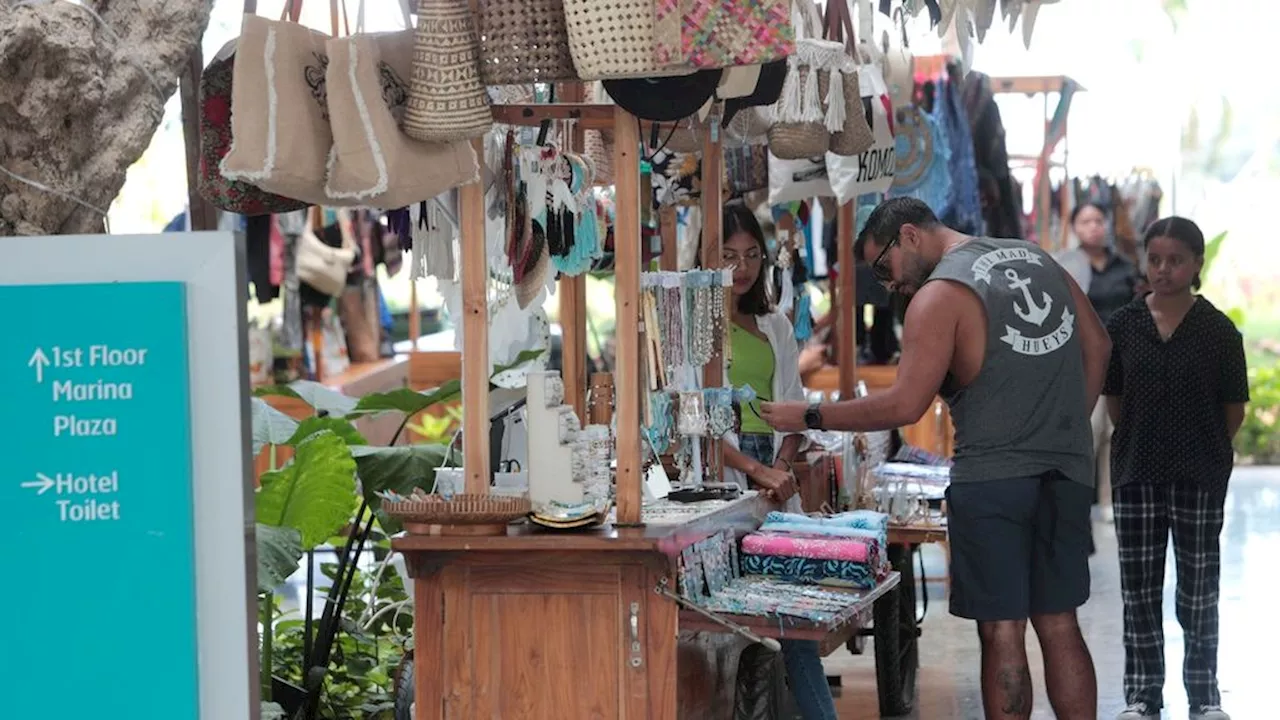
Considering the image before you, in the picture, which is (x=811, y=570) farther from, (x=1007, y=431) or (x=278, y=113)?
(x=278, y=113)

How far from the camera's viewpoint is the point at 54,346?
2.58 metres

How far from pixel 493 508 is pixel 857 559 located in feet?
3.97

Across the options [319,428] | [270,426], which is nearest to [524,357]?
[319,428]

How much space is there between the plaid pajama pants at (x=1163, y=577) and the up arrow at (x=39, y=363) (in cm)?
481

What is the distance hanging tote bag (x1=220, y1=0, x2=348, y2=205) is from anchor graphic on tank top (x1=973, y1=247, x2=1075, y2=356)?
2.03 metres

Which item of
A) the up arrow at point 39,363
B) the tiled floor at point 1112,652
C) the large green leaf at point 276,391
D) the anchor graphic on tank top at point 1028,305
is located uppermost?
the anchor graphic on tank top at point 1028,305

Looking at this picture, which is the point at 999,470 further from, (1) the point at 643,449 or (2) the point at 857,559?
(1) the point at 643,449

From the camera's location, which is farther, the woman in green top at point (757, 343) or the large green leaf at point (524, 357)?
the woman in green top at point (757, 343)

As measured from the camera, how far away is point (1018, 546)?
5199mm

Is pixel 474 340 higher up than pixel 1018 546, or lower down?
higher up

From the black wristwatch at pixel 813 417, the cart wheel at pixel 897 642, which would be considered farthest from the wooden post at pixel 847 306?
the black wristwatch at pixel 813 417

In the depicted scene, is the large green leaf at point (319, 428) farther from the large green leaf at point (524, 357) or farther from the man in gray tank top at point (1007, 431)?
the man in gray tank top at point (1007, 431)

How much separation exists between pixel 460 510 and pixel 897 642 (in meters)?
2.84

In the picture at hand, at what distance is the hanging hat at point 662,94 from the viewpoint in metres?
4.41
